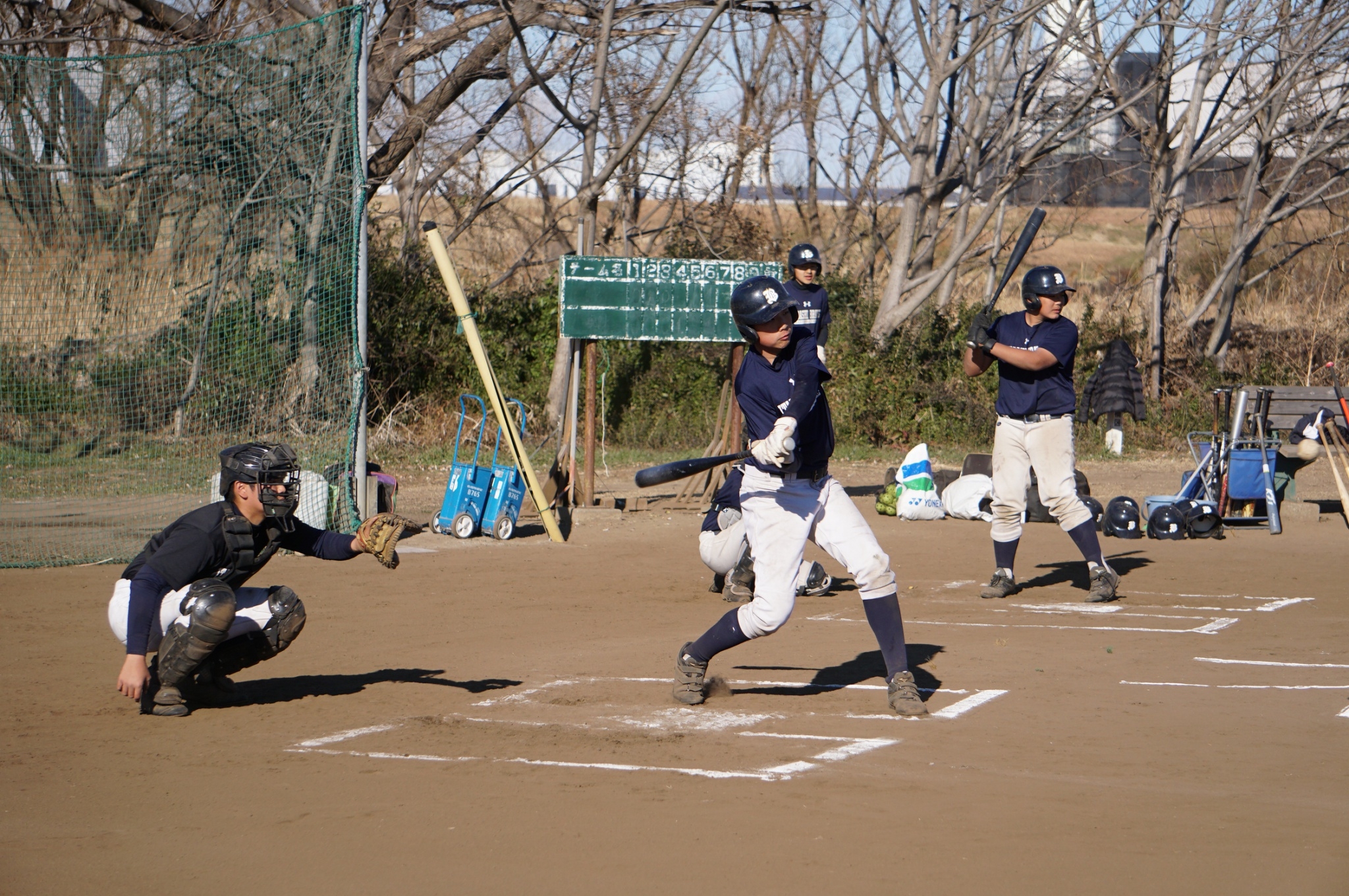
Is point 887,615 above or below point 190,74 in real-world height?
below

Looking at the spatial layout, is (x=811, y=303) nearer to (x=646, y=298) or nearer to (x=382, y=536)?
(x=646, y=298)

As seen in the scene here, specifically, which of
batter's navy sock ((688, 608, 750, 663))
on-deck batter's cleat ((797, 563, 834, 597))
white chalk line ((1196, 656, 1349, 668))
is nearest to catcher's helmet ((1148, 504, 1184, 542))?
on-deck batter's cleat ((797, 563, 834, 597))

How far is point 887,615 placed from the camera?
5.83 meters

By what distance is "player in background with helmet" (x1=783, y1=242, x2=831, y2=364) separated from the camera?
9.66 meters

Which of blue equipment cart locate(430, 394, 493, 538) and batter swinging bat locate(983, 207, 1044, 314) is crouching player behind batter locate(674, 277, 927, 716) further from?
blue equipment cart locate(430, 394, 493, 538)

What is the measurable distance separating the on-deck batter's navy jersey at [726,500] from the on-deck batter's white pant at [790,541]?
2.64 ft

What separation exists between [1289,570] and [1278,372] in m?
12.8

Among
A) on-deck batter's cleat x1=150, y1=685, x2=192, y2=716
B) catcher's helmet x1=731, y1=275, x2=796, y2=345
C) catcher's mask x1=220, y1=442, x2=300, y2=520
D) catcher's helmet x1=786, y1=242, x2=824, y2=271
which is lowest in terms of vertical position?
on-deck batter's cleat x1=150, y1=685, x2=192, y2=716

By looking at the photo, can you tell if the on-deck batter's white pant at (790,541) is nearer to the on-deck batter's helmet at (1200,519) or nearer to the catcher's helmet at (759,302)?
the catcher's helmet at (759,302)

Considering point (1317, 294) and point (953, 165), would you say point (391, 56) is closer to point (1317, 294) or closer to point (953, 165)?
point (953, 165)

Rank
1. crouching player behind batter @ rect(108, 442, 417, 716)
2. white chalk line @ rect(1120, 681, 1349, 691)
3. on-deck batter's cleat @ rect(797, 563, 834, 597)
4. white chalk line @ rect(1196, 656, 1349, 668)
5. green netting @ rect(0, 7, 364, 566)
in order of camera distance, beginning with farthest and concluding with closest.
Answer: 1. green netting @ rect(0, 7, 364, 566)
2. on-deck batter's cleat @ rect(797, 563, 834, 597)
3. white chalk line @ rect(1196, 656, 1349, 668)
4. white chalk line @ rect(1120, 681, 1349, 691)
5. crouching player behind batter @ rect(108, 442, 417, 716)

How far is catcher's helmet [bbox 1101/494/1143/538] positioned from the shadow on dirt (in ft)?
25.4

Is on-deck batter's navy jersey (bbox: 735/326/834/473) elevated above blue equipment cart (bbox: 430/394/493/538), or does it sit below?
above

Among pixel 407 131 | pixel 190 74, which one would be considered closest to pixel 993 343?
pixel 190 74
